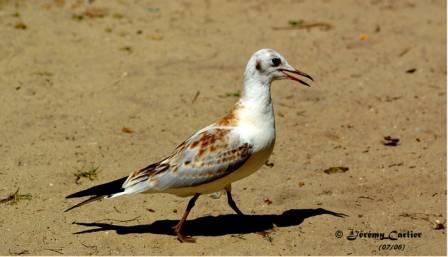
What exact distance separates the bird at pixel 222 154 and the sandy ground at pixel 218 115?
0.35m

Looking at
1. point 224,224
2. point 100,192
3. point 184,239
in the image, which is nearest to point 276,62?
point 224,224

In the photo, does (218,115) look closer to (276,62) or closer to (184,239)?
(276,62)

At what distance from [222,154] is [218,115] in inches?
102

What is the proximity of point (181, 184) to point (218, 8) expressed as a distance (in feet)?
18.9

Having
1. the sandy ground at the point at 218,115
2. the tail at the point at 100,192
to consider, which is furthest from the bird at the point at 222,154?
the sandy ground at the point at 218,115

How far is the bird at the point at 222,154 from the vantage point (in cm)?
589

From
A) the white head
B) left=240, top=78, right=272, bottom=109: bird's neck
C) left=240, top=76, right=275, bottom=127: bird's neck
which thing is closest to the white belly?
left=240, top=76, right=275, bottom=127: bird's neck

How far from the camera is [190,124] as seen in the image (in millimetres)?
8219

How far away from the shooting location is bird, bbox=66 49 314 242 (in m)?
5.89

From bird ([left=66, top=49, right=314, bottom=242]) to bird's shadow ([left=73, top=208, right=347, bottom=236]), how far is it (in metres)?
0.22

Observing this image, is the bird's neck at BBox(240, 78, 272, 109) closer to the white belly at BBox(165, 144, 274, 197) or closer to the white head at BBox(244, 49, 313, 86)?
the white head at BBox(244, 49, 313, 86)

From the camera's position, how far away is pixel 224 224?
6.36 metres

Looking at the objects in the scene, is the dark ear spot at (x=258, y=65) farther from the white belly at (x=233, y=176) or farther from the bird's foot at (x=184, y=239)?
the bird's foot at (x=184, y=239)

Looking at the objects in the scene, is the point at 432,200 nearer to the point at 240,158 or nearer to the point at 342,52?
the point at 240,158
